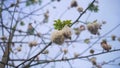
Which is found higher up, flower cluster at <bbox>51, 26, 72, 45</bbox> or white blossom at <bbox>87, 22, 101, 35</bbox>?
white blossom at <bbox>87, 22, 101, 35</bbox>

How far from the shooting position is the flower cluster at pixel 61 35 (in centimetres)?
233

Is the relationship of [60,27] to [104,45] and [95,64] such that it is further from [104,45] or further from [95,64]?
[95,64]

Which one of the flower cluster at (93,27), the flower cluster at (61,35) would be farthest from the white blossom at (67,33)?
the flower cluster at (93,27)

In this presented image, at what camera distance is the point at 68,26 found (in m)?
2.47

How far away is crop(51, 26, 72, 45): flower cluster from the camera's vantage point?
7.66ft

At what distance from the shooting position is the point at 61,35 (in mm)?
2346

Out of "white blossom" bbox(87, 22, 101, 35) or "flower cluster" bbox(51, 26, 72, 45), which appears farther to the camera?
"white blossom" bbox(87, 22, 101, 35)

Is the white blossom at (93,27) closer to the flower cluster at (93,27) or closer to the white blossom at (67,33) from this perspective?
the flower cluster at (93,27)

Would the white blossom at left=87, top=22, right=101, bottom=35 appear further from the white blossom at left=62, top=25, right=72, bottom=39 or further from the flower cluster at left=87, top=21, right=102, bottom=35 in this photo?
the white blossom at left=62, top=25, right=72, bottom=39

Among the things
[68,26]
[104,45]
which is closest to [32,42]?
[104,45]

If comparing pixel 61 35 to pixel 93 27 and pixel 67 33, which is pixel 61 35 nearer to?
pixel 67 33

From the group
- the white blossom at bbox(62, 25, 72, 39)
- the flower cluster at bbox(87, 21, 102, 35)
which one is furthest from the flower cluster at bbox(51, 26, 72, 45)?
the flower cluster at bbox(87, 21, 102, 35)

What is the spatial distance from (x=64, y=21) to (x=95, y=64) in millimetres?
2432

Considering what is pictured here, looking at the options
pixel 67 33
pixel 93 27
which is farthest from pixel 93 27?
pixel 67 33
